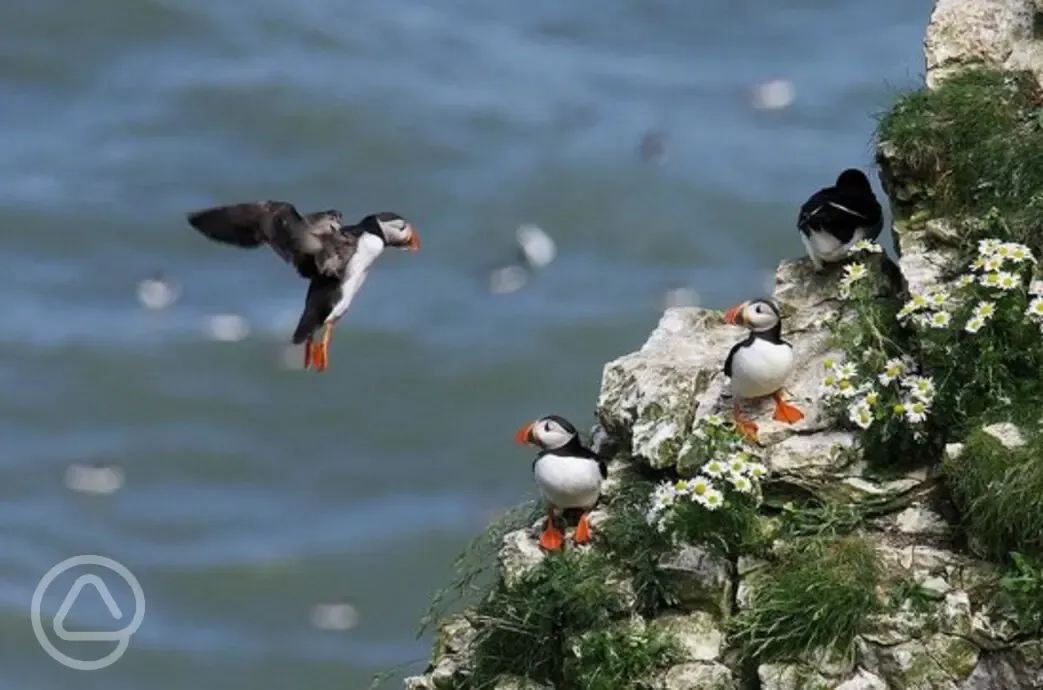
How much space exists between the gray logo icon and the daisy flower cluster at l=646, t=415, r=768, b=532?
9.97 m

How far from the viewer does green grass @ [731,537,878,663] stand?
718 cm

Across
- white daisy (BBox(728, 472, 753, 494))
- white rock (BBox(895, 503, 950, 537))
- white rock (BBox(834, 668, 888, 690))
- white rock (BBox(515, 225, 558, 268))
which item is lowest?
white rock (BBox(834, 668, 888, 690))

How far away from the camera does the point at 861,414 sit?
7.80 meters

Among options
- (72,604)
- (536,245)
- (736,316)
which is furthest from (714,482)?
(536,245)

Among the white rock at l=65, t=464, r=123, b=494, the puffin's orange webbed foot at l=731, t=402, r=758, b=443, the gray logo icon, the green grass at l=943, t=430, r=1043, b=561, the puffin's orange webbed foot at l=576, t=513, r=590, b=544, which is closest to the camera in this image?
the green grass at l=943, t=430, r=1043, b=561

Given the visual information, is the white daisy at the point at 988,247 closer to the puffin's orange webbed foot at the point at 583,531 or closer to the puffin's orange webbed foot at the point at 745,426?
the puffin's orange webbed foot at the point at 745,426

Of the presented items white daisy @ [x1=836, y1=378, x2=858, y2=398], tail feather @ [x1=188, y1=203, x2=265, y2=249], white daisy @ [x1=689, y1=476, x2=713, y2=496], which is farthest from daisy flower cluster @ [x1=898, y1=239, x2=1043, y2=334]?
tail feather @ [x1=188, y1=203, x2=265, y2=249]

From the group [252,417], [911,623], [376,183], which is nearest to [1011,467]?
[911,623]

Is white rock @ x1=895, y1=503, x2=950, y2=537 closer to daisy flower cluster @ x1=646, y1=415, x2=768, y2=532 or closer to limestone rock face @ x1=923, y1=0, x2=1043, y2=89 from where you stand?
daisy flower cluster @ x1=646, y1=415, x2=768, y2=532

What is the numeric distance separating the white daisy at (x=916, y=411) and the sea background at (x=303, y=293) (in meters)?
7.92

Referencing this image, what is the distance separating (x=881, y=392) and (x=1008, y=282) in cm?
64

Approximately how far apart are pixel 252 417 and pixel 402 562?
2.65 metres

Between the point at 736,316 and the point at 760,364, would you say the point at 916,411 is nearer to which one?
the point at 760,364

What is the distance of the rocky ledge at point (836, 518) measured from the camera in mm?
7164
